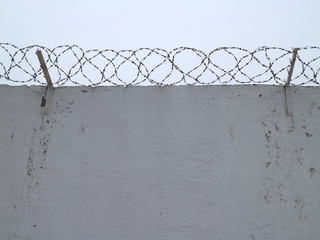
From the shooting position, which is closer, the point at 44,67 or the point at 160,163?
the point at 160,163

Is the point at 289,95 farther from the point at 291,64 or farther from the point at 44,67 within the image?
the point at 44,67

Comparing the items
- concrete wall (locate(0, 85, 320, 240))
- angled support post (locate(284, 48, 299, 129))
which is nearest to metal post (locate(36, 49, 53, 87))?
concrete wall (locate(0, 85, 320, 240))

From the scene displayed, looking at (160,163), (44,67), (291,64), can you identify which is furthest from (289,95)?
(44,67)

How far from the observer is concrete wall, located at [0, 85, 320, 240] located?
10.4ft

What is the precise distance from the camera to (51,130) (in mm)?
3527

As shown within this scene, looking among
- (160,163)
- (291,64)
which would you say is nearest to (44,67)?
(160,163)

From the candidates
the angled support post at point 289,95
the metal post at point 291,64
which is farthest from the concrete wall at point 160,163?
the metal post at point 291,64

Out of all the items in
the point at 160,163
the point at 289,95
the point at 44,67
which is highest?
the point at 44,67

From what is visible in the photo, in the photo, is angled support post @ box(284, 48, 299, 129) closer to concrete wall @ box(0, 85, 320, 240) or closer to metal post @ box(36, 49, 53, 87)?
concrete wall @ box(0, 85, 320, 240)

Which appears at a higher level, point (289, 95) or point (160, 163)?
point (289, 95)

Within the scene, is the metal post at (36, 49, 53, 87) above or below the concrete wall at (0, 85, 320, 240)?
above

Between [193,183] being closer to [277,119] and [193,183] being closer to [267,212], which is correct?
[267,212]

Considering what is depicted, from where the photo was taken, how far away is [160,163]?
11.0 feet

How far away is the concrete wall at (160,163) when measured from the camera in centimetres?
316
